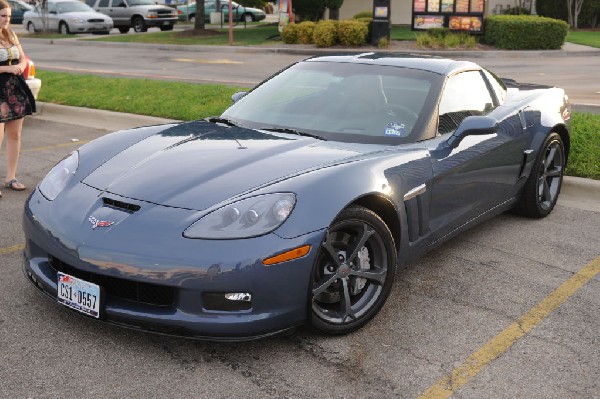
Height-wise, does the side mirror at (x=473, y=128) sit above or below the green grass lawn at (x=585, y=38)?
below

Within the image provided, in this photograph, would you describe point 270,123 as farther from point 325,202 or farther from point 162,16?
point 162,16

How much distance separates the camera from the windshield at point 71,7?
31.4m

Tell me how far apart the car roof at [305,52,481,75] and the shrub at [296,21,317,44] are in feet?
61.1

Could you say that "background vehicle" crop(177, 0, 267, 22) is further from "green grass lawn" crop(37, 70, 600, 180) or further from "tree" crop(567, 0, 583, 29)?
"green grass lawn" crop(37, 70, 600, 180)

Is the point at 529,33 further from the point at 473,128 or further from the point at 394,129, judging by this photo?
the point at 394,129

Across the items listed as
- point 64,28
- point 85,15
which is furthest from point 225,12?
point 64,28

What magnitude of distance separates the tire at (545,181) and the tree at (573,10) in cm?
2763

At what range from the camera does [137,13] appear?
3272 cm

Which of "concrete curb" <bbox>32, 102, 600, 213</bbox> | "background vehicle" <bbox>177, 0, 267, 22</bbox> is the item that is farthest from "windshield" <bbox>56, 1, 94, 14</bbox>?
"concrete curb" <bbox>32, 102, 600, 213</bbox>

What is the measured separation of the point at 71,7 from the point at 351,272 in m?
30.8

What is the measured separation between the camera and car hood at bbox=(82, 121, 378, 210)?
Answer: 369cm

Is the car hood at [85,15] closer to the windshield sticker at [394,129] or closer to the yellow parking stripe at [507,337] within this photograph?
the windshield sticker at [394,129]

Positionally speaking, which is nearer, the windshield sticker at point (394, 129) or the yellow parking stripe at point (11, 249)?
the windshield sticker at point (394, 129)

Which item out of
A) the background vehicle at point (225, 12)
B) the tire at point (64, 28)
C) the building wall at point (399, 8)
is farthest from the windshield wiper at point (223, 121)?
the background vehicle at point (225, 12)
